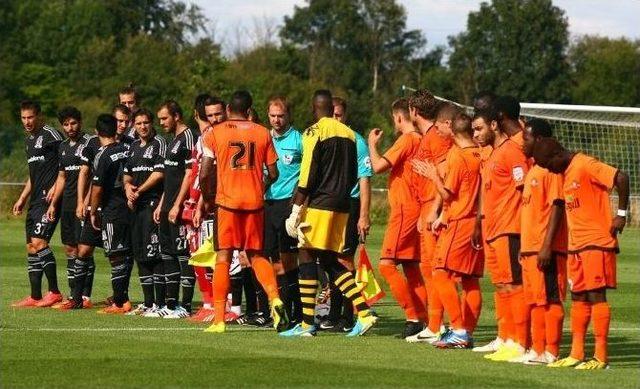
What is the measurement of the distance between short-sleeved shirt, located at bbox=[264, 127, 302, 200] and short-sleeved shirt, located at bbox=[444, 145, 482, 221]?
2.47 m

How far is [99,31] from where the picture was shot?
102 m

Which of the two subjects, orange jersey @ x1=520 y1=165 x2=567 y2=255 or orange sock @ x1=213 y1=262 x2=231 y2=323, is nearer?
orange jersey @ x1=520 y1=165 x2=567 y2=255

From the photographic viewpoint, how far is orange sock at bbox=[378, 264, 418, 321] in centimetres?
1524

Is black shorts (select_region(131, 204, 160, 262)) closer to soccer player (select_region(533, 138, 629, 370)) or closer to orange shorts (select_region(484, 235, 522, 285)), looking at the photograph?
orange shorts (select_region(484, 235, 522, 285))

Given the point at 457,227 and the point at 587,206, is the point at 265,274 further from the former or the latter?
the point at 587,206

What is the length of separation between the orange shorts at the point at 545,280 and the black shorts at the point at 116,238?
21.3ft

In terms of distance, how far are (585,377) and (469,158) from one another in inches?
115

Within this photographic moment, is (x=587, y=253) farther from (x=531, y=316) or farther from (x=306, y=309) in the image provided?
(x=306, y=309)

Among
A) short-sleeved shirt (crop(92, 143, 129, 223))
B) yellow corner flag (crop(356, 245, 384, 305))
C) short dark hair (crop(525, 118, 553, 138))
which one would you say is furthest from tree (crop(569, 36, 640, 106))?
short dark hair (crop(525, 118, 553, 138))

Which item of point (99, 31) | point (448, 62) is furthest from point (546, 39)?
point (99, 31)

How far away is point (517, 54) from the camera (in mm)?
103000

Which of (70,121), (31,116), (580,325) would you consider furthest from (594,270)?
(31,116)

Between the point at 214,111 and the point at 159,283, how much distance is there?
2.17 meters

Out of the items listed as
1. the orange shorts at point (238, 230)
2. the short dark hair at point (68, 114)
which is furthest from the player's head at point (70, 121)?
the orange shorts at point (238, 230)
